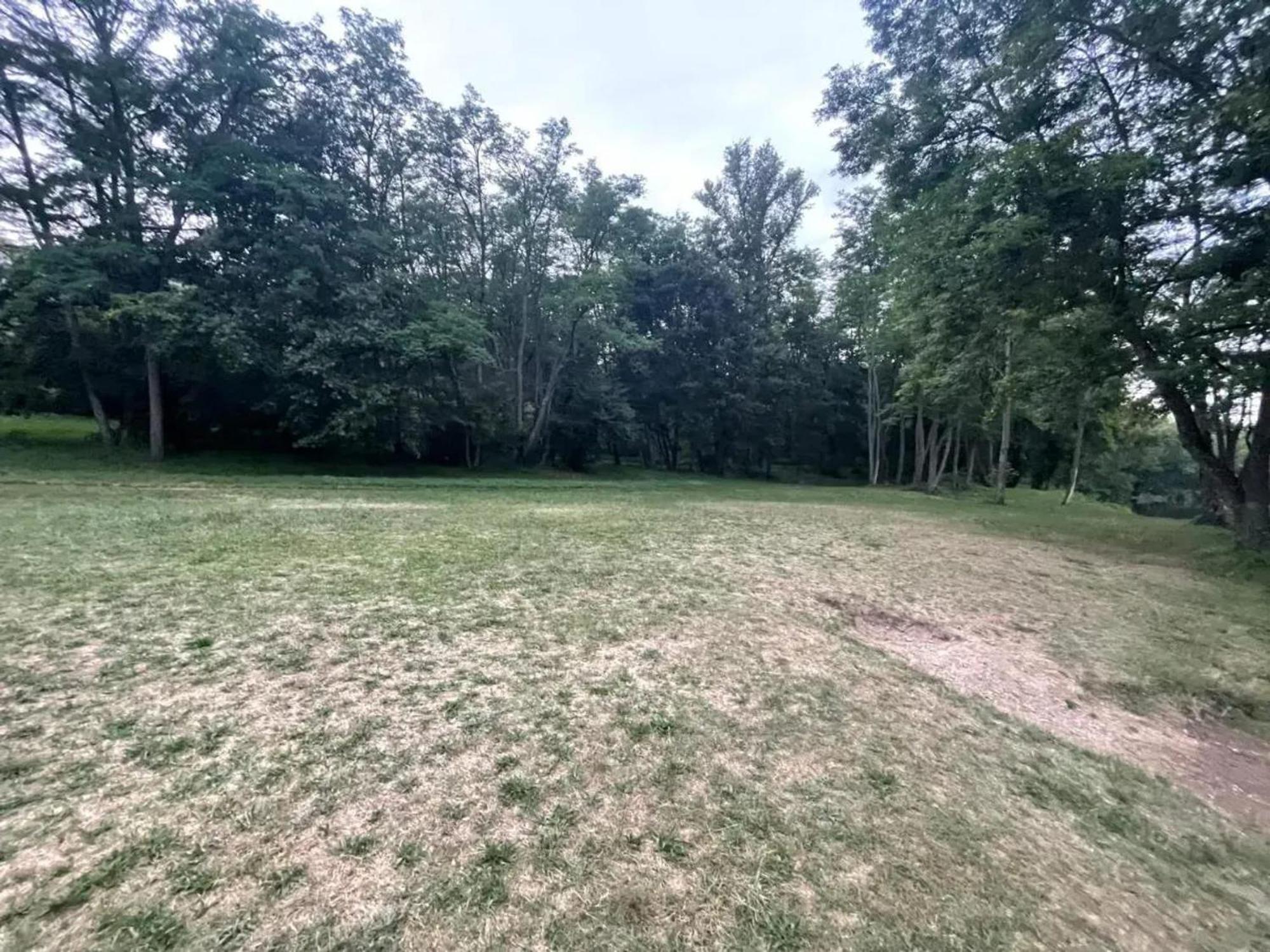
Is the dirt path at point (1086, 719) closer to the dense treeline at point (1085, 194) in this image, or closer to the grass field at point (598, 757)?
the grass field at point (598, 757)

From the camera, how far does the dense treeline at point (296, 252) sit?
1214cm

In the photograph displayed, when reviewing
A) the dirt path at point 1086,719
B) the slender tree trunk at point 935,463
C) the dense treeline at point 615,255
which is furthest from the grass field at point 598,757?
the slender tree trunk at point 935,463

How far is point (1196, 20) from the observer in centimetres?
623

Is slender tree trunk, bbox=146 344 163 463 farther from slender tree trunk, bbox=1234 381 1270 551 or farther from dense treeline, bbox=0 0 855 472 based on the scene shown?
slender tree trunk, bbox=1234 381 1270 551

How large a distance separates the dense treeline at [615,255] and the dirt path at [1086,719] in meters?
5.28

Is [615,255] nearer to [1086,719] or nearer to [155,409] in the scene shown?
[155,409]

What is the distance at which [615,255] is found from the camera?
68.0 ft

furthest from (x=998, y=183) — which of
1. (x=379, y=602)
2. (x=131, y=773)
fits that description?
(x=131, y=773)

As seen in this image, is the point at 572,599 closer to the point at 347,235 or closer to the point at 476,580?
the point at 476,580

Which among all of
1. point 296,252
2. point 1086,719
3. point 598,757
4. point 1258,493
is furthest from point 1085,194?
point 296,252

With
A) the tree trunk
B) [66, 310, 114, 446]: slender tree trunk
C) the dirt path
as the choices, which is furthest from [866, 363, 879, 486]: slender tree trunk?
[66, 310, 114, 446]: slender tree trunk

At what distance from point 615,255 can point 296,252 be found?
11.0m

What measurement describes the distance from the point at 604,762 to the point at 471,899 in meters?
0.79

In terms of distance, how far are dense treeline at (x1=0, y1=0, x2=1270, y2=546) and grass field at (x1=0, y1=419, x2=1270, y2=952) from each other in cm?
473
